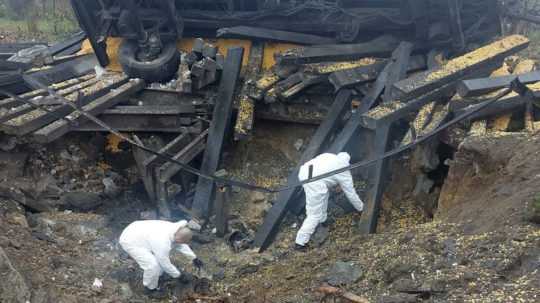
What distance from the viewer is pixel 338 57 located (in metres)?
8.18

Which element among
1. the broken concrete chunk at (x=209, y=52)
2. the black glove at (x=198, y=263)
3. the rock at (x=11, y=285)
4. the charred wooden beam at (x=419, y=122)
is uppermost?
the broken concrete chunk at (x=209, y=52)

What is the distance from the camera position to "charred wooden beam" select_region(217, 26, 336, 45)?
867 centimetres

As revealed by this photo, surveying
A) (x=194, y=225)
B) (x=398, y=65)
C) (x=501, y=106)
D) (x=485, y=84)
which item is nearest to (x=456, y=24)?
(x=398, y=65)

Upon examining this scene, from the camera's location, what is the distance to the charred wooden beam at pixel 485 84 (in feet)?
21.0

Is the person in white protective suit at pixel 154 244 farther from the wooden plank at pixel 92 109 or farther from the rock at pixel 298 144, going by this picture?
the rock at pixel 298 144

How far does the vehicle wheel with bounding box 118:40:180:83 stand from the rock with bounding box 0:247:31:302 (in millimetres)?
3965

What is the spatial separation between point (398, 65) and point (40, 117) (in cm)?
467

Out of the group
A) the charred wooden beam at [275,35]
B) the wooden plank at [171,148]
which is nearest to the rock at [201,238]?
the wooden plank at [171,148]

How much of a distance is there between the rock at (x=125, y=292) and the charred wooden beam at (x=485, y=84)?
4230mm

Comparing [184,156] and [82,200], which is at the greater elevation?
[184,156]

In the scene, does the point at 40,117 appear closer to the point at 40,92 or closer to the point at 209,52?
the point at 40,92

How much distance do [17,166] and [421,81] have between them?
5144 mm

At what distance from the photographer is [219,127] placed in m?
7.96

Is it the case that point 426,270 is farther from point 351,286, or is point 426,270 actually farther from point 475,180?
point 475,180
